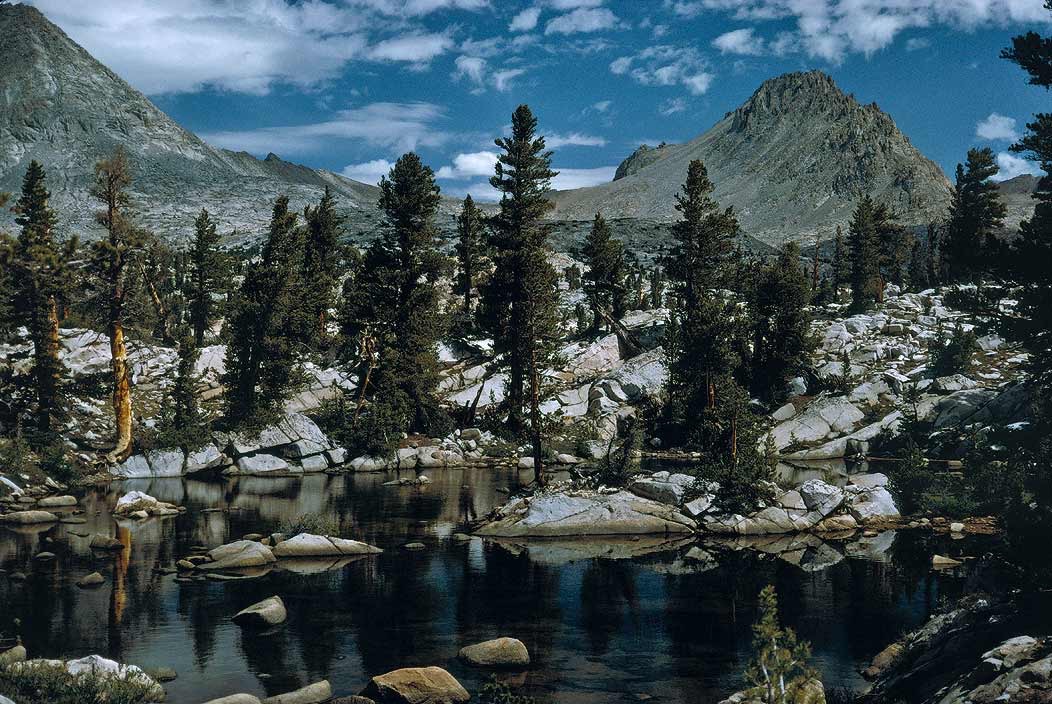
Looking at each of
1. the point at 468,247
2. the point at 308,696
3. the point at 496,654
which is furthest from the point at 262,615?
the point at 468,247

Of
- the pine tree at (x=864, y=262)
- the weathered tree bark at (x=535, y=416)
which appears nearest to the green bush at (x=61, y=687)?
the weathered tree bark at (x=535, y=416)

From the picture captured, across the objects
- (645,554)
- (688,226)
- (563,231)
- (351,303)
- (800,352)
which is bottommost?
(645,554)

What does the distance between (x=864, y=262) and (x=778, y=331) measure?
2512cm

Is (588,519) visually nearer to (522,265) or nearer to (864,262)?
(522,265)

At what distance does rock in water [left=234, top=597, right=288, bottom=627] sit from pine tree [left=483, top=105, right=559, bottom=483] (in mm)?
23242

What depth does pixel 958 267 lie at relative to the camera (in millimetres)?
23641

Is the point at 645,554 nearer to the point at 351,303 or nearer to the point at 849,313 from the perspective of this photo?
the point at 351,303

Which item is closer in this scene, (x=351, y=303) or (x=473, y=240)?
(x=351, y=303)

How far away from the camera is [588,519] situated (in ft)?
118

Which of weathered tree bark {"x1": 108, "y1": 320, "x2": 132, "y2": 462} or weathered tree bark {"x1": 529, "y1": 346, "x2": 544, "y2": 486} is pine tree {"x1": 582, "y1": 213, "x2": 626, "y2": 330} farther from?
weathered tree bark {"x1": 108, "y1": 320, "x2": 132, "y2": 462}

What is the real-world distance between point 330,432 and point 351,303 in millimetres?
9755

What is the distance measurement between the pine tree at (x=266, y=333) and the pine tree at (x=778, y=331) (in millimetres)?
36089

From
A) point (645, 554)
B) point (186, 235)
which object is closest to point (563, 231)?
point (186, 235)

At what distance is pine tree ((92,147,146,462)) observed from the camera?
46.1 m
